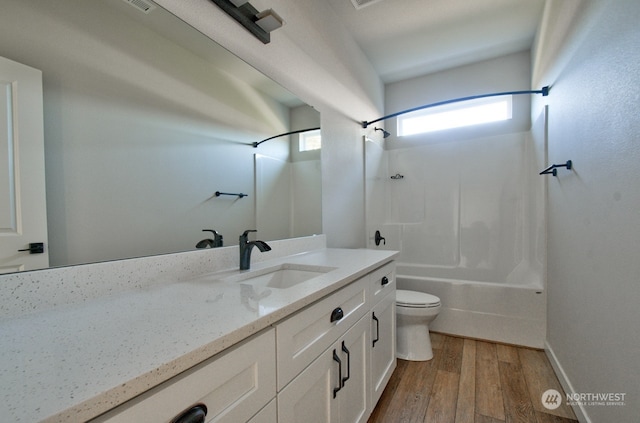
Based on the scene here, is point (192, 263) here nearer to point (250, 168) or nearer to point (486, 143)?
point (250, 168)

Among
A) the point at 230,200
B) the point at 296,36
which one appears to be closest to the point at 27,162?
the point at 230,200

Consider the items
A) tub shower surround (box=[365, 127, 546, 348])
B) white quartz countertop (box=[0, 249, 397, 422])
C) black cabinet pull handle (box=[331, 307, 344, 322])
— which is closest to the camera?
white quartz countertop (box=[0, 249, 397, 422])

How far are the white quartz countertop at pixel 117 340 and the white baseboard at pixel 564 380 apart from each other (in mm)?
1544

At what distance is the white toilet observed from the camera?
6.76 ft

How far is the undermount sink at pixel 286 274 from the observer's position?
4.08 ft

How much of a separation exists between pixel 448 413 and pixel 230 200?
1.63m

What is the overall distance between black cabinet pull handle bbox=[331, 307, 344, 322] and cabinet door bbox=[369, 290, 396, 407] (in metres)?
0.42

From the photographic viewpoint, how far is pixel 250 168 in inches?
58.3

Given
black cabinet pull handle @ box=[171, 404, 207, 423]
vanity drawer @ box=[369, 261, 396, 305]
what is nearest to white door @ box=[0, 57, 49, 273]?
black cabinet pull handle @ box=[171, 404, 207, 423]

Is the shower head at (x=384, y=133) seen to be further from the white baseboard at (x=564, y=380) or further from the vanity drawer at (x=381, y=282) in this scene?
the white baseboard at (x=564, y=380)

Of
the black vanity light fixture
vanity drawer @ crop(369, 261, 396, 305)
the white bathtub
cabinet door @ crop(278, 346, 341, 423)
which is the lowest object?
the white bathtub

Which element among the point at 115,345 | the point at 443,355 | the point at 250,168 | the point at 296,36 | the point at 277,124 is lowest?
the point at 443,355

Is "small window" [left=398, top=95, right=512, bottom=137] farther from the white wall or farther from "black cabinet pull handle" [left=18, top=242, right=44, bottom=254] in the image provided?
"black cabinet pull handle" [left=18, top=242, right=44, bottom=254]

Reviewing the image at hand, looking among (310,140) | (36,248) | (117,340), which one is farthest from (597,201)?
(36,248)
